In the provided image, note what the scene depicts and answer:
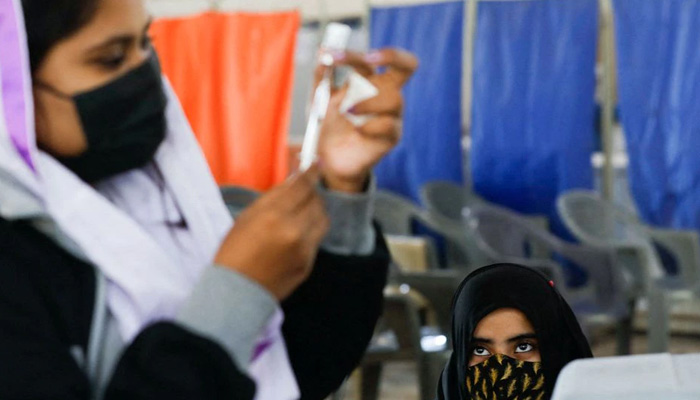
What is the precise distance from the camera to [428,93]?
5.48 meters

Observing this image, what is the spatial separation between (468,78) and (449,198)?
0.71 meters

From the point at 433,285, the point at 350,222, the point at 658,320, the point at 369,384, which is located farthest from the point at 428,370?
the point at 350,222

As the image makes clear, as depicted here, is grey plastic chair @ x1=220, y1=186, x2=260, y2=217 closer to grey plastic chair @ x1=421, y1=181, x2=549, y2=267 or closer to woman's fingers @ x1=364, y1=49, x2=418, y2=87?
woman's fingers @ x1=364, y1=49, x2=418, y2=87

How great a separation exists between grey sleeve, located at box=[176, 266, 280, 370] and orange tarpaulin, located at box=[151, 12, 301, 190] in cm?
341

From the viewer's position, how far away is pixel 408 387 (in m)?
4.45

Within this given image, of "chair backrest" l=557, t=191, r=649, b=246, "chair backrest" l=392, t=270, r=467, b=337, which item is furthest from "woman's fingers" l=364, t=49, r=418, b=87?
"chair backrest" l=557, t=191, r=649, b=246

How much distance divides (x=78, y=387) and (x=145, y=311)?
0.07 metres

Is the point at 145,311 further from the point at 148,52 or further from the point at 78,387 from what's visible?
the point at 148,52

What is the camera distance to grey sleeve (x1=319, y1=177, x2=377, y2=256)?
0.76m

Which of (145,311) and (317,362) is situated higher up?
(145,311)

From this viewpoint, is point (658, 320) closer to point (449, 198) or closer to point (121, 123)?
point (449, 198)

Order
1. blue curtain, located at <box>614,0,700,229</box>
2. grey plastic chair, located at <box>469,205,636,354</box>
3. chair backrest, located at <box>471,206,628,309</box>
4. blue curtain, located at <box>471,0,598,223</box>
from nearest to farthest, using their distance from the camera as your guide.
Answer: grey plastic chair, located at <box>469,205,636,354</box>
chair backrest, located at <box>471,206,628,309</box>
blue curtain, located at <box>614,0,700,229</box>
blue curtain, located at <box>471,0,598,223</box>

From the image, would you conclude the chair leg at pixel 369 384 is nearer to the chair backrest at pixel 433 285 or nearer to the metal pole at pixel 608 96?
the chair backrest at pixel 433 285

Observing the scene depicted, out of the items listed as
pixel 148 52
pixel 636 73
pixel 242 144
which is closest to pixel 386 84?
pixel 148 52
